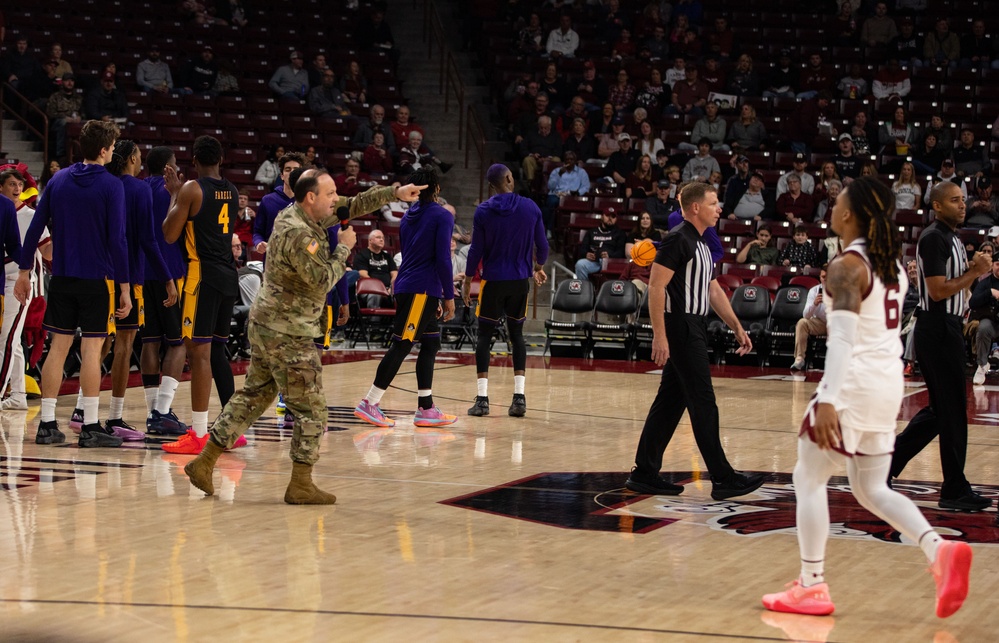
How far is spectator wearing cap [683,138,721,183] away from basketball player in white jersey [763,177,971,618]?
45.6 ft

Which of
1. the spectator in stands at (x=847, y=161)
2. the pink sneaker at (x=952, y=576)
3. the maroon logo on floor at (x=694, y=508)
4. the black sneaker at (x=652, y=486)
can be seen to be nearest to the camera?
the pink sneaker at (x=952, y=576)

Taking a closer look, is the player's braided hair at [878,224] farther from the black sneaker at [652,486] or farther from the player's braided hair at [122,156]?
the player's braided hair at [122,156]

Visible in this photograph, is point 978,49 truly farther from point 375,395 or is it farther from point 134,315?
point 134,315

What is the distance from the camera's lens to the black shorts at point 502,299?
9555 mm

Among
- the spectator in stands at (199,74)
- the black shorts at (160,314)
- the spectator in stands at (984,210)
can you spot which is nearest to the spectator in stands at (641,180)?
the spectator in stands at (984,210)

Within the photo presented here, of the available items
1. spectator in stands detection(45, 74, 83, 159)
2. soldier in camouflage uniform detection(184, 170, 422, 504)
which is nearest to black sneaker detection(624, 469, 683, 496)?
soldier in camouflage uniform detection(184, 170, 422, 504)

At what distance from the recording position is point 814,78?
66.7 ft

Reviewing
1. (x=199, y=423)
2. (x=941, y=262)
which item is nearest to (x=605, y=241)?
(x=199, y=423)

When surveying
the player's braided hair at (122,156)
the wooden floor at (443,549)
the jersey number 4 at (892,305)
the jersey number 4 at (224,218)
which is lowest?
the wooden floor at (443,549)

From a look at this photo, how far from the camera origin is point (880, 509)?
4367 mm

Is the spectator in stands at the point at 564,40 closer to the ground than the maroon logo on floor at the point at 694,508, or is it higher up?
higher up

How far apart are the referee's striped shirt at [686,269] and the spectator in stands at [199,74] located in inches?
566

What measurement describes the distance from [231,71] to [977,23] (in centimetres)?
1207

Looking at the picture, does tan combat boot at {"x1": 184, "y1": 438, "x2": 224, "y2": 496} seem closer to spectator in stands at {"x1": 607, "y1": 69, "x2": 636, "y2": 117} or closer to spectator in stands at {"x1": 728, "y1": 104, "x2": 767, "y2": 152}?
spectator in stands at {"x1": 728, "y1": 104, "x2": 767, "y2": 152}
